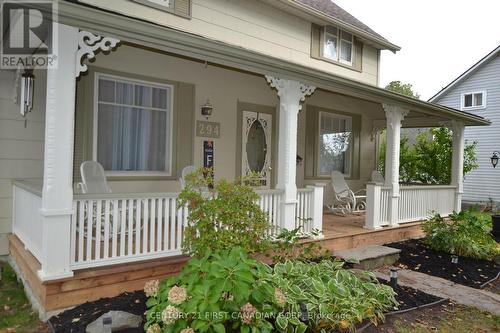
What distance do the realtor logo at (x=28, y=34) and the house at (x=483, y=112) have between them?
52.4 ft

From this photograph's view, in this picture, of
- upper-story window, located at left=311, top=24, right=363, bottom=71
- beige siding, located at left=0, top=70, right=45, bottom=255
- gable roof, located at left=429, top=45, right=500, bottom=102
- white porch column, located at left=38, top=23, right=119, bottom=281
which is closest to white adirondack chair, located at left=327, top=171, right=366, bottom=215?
upper-story window, located at left=311, top=24, right=363, bottom=71

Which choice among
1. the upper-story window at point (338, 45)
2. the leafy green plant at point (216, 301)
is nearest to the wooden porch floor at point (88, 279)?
the leafy green plant at point (216, 301)

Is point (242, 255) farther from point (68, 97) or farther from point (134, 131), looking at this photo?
point (134, 131)

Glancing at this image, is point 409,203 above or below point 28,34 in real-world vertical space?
below

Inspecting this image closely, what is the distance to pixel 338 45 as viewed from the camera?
31.0 feet

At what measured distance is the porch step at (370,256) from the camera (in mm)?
5304

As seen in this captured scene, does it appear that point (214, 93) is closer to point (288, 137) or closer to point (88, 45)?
point (288, 137)

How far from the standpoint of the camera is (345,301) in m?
3.29

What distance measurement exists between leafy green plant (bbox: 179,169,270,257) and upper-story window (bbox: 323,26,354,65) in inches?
259

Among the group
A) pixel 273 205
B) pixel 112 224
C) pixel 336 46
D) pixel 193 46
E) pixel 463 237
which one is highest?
pixel 336 46

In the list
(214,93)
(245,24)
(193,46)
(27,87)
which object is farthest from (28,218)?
(245,24)

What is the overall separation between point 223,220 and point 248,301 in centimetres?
95

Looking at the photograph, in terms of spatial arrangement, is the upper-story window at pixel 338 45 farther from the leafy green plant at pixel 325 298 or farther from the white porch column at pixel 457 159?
the leafy green plant at pixel 325 298

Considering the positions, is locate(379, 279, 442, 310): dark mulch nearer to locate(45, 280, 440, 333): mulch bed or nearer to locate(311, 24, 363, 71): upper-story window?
locate(45, 280, 440, 333): mulch bed
